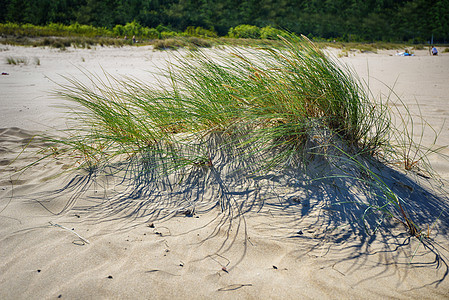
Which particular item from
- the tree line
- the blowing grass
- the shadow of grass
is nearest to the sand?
the shadow of grass

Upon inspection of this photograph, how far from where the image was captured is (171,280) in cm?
121

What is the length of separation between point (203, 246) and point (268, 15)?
101 ft

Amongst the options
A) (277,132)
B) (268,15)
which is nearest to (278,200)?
(277,132)

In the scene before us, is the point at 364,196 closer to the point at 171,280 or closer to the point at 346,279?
the point at 346,279

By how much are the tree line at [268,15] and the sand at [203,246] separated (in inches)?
1033

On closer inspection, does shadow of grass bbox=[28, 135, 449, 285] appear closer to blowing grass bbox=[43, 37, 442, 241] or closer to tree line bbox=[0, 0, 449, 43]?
blowing grass bbox=[43, 37, 442, 241]

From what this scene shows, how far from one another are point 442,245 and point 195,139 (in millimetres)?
1496

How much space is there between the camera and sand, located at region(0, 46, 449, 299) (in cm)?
117

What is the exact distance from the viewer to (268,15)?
28625 mm

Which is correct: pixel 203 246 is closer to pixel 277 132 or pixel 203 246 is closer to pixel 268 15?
pixel 277 132

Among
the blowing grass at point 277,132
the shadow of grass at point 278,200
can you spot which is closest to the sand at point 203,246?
the shadow of grass at point 278,200

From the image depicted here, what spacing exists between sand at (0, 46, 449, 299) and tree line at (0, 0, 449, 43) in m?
26.2

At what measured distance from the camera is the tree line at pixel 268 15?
25.9 meters

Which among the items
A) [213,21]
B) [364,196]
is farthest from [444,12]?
[364,196]
